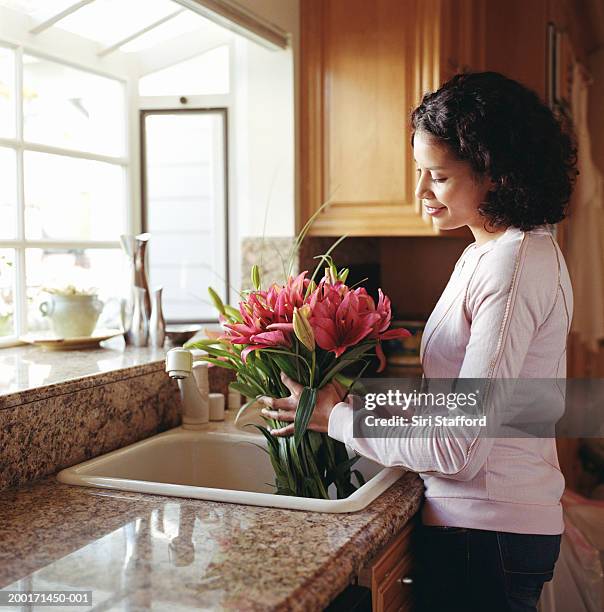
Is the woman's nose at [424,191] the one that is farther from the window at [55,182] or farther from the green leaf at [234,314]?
the window at [55,182]

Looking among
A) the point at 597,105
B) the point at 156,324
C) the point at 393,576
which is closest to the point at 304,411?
the point at 393,576

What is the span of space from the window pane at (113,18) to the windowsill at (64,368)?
0.85 m

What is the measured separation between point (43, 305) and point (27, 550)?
0.97 metres

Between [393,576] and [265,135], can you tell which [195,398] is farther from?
[265,135]

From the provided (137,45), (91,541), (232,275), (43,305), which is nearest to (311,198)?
(232,275)

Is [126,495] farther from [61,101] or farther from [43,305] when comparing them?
[61,101]

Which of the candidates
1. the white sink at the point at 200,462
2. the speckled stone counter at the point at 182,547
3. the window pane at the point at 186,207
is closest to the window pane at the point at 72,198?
the window pane at the point at 186,207

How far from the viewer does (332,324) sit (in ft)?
4.33

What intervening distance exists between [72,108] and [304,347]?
119cm

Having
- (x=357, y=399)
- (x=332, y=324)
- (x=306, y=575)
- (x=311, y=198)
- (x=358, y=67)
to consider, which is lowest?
(x=306, y=575)

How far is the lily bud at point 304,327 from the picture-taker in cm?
128

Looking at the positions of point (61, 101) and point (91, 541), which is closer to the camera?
point (91, 541)

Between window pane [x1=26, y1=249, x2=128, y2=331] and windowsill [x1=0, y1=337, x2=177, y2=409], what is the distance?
129 mm

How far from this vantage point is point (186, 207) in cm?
246
